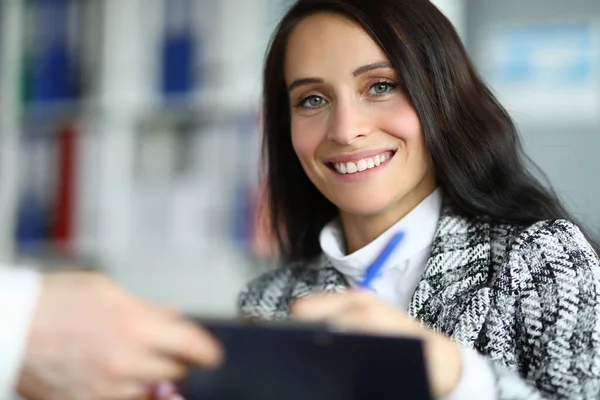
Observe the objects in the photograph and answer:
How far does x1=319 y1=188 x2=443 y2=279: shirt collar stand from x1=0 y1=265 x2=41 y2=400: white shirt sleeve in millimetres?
611

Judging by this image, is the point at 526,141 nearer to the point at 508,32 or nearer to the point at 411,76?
the point at 508,32

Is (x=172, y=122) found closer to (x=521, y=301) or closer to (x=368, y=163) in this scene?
(x=368, y=163)

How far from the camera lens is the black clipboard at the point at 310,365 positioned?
554 mm

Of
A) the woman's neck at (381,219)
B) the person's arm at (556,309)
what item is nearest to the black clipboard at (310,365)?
the person's arm at (556,309)

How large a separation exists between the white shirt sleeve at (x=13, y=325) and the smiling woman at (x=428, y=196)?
0.45 meters

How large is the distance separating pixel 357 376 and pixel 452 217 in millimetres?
594

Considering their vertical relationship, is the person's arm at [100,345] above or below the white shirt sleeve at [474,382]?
above

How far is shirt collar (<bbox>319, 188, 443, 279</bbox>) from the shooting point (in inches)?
44.5

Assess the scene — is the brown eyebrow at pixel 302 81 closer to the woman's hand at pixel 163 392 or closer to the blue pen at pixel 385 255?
the blue pen at pixel 385 255

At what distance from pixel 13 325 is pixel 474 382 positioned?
1.35 feet

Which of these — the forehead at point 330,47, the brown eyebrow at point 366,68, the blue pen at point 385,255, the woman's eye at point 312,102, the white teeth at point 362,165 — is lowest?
the blue pen at point 385,255

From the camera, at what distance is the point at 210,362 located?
1.96 feet

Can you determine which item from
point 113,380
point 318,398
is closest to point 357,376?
point 318,398

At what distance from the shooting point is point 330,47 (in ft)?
3.81
